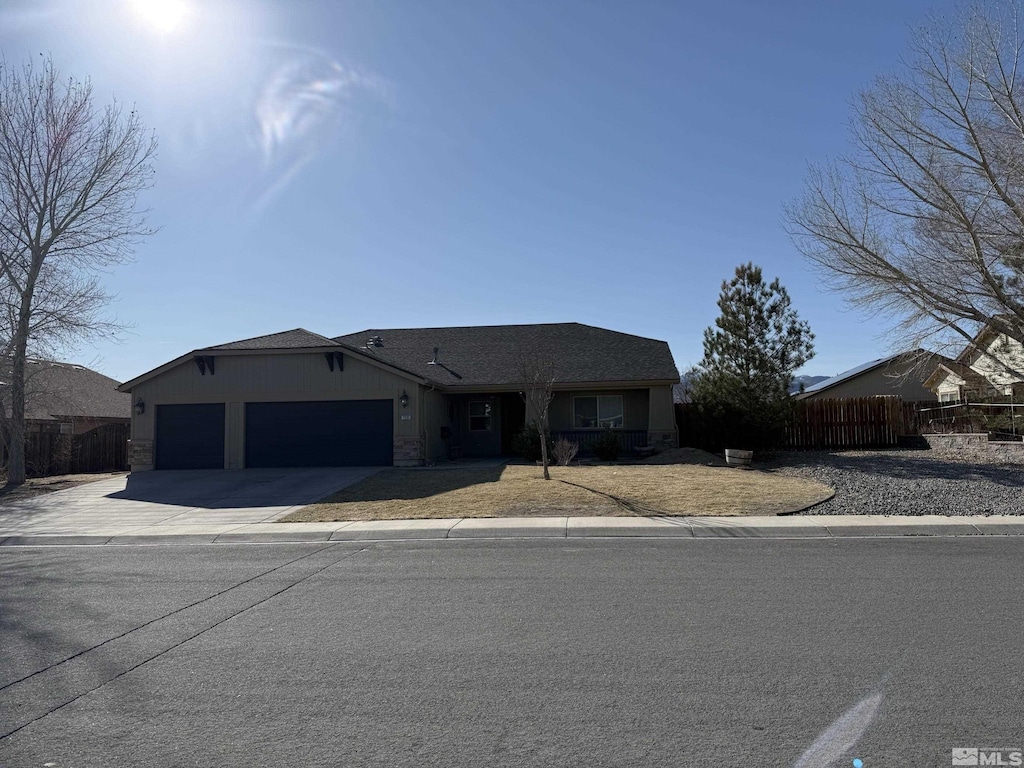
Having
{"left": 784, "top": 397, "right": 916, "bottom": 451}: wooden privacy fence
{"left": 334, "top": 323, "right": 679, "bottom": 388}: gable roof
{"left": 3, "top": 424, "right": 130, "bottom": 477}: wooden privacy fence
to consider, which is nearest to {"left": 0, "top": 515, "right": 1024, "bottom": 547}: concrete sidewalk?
{"left": 334, "top": 323, "right": 679, "bottom": 388}: gable roof

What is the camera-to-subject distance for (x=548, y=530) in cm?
1241

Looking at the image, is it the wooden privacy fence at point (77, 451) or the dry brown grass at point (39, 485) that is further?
the wooden privacy fence at point (77, 451)

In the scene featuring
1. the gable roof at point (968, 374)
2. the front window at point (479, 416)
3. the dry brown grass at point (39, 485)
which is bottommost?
the dry brown grass at point (39, 485)

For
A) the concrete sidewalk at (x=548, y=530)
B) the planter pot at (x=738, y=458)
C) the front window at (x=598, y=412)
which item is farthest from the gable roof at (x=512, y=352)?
the concrete sidewalk at (x=548, y=530)

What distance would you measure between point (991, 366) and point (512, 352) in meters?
15.1

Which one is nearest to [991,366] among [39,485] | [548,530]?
[548,530]

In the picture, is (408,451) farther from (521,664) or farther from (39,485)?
(521,664)

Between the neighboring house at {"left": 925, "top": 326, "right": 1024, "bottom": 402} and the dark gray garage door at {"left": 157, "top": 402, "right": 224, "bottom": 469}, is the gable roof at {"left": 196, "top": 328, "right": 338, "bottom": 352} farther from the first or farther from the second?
the neighboring house at {"left": 925, "top": 326, "right": 1024, "bottom": 402}

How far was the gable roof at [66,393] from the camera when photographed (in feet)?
80.2

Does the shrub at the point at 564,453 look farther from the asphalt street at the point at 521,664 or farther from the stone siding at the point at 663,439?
the asphalt street at the point at 521,664

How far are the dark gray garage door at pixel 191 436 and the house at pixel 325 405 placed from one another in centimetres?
3

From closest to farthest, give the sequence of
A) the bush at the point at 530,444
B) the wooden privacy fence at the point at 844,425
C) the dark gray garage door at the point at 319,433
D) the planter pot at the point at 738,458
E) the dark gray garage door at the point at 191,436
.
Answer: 1. the planter pot at the point at 738,458
2. the dark gray garage door at the point at 319,433
3. the bush at the point at 530,444
4. the dark gray garage door at the point at 191,436
5. the wooden privacy fence at the point at 844,425

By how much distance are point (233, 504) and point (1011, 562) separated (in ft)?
47.7

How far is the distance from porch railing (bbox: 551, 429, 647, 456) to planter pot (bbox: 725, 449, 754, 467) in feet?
14.9
